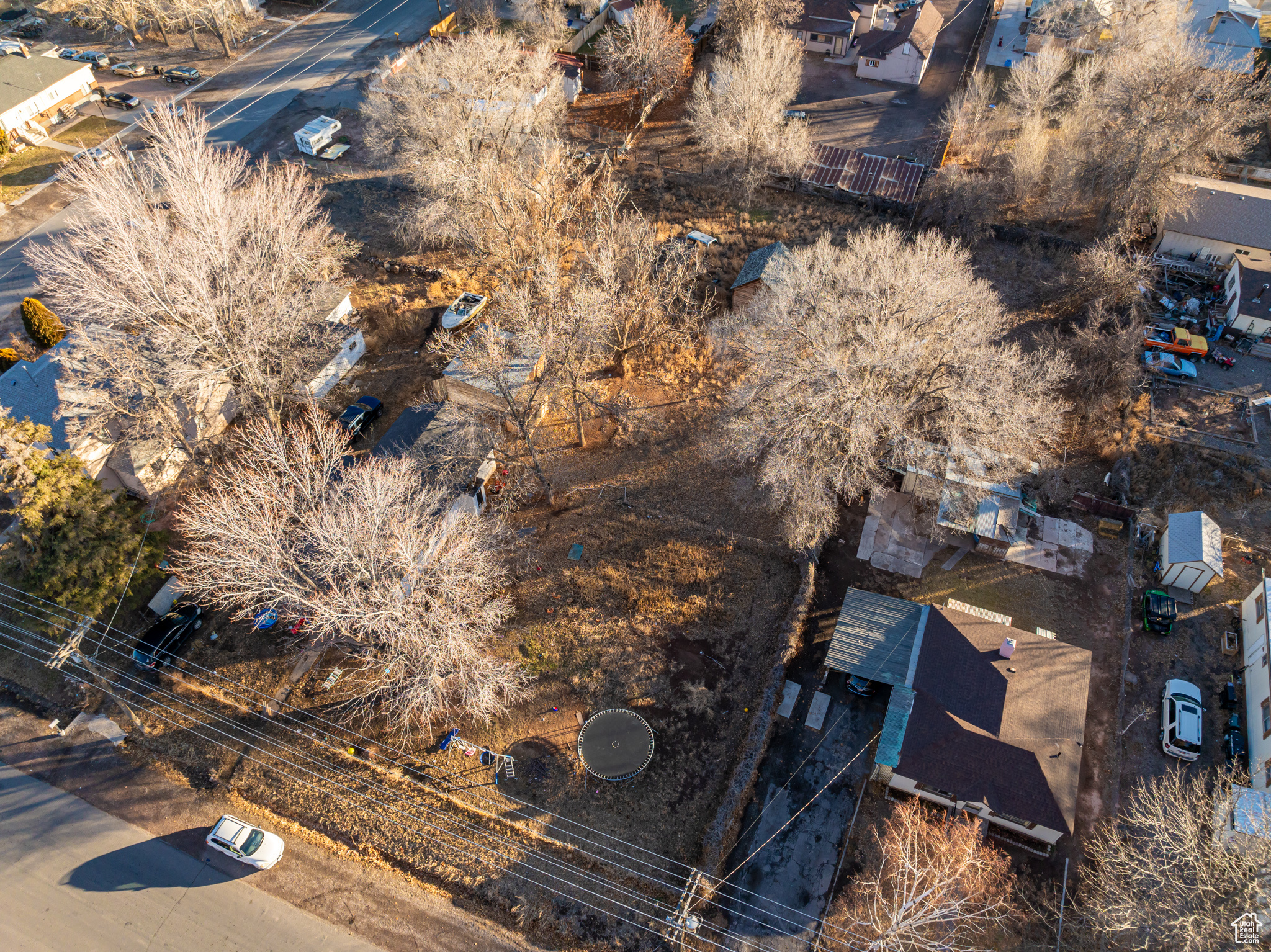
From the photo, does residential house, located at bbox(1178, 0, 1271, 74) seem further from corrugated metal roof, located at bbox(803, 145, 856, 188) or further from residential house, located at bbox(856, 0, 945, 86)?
corrugated metal roof, located at bbox(803, 145, 856, 188)

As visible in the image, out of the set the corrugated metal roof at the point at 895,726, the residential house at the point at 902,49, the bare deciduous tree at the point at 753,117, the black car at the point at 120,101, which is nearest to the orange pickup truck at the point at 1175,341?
the bare deciduous tree at the point at 753,117

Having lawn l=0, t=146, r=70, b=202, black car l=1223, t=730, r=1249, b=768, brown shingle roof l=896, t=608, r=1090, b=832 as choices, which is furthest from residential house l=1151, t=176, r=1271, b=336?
lawn l=0, t=146, r=70, b=202

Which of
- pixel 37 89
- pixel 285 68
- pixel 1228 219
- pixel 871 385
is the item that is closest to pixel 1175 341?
pixel 1228 219

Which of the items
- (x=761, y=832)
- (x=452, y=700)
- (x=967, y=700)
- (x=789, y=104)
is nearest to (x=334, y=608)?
(x=452, y=700)

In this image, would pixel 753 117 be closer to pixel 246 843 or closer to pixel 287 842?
pixel 287 842

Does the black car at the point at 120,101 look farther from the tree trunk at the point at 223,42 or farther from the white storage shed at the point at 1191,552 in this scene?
the white storage shed at the point at 1191,552
